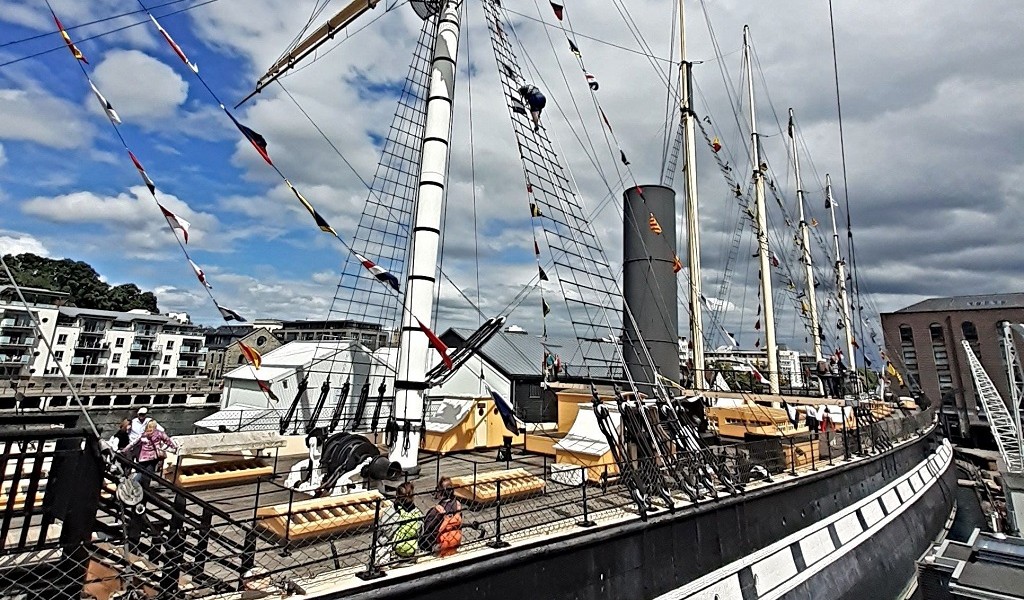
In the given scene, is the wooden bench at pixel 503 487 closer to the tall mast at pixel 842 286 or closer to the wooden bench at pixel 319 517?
the wooden bench at pixel 319 517

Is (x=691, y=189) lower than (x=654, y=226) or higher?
higher

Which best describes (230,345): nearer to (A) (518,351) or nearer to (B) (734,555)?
(A) (518,351)

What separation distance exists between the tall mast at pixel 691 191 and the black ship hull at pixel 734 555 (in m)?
6.94

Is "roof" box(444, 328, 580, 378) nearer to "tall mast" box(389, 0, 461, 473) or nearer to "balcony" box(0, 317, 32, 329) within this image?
"tall mast" box(389, 0, 461, 473)

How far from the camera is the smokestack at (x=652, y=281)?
11.2m

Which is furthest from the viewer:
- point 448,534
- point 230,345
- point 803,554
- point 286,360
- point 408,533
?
point 230,345

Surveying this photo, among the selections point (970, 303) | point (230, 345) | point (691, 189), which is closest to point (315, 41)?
point (691, 189)

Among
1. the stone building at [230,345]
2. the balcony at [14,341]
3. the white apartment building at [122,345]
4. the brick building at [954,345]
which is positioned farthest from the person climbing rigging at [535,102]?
the balcony at [14,341]

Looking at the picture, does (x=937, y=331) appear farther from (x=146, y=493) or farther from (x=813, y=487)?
(x=146, y=493)

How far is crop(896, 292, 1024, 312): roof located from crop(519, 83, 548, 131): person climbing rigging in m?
59.8

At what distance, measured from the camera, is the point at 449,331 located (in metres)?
25.1

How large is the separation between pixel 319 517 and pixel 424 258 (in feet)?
15.6

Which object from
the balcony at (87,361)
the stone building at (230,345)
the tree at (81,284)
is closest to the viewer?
the stone building at (230,345)

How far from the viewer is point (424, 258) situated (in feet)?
28.3
